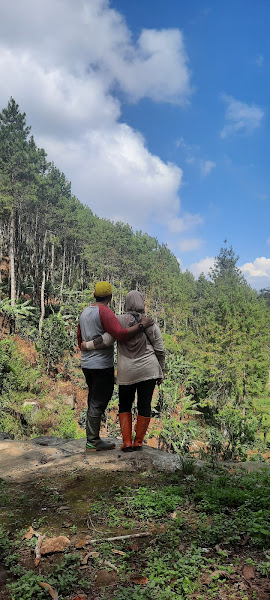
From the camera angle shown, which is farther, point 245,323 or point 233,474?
point 245,323

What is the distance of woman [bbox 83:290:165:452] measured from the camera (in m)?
4.15

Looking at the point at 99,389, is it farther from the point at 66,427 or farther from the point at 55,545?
the point at 66,427

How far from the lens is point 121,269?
47.2m

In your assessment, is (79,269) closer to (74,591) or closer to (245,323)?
(245,323)

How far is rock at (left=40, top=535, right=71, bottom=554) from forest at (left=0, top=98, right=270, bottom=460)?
2822 millimetres

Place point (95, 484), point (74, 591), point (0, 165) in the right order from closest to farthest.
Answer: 1. point (74, 591)
2. point (95, 484)
3. point (0, 165)

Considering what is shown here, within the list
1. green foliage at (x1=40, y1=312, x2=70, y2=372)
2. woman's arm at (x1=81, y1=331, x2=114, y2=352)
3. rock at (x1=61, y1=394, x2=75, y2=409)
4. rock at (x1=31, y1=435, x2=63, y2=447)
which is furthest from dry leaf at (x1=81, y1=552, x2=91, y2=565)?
green foliage at (x1=40, y1=312, x2=70, y2=372)

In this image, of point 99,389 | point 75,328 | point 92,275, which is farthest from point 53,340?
point 92,275

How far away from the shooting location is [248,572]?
197 centimetres

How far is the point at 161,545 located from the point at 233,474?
1636mm

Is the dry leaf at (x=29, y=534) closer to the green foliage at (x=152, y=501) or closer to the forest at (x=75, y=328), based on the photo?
the green foliage at (x=152, y=501)

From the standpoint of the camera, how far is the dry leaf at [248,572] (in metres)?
1.94

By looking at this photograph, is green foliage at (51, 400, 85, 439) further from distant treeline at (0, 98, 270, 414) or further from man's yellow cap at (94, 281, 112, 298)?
man's yellow cap at (94, 281, 112, 298)

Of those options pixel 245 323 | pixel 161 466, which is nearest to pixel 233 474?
pixel 161 466
